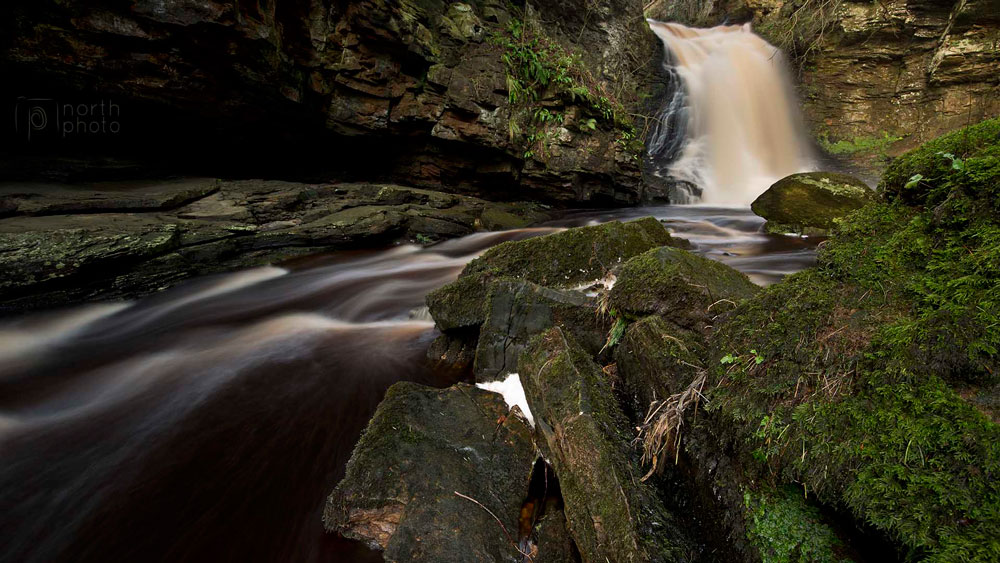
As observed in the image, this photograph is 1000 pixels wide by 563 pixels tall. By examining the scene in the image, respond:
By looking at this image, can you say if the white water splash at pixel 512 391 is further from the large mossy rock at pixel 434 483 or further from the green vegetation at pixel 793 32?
the green vegetation at pixel 793 32

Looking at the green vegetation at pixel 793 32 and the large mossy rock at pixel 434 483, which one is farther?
the green vegetation at pixel 793 32

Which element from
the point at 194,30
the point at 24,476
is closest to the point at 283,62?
the point at 194,30

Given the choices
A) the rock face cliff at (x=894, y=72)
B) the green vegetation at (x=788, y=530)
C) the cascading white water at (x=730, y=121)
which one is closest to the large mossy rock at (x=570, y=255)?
the green vegetation at (x=788, y=530)

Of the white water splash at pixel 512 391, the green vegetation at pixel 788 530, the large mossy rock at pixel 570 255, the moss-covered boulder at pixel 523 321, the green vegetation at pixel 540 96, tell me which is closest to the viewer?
the green vegetation at pixel 788 530

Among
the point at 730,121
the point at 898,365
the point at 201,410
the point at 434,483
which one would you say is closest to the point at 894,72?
the point at 730,121

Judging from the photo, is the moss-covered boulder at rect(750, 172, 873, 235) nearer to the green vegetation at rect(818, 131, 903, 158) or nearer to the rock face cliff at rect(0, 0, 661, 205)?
the rock face cliff at rect(0, 0, 661, 205)

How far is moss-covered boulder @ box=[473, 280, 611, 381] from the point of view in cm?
290

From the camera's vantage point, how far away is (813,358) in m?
1.36

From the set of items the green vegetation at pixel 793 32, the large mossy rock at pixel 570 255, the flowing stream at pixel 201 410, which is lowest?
the flowing stream at pixel 201 410

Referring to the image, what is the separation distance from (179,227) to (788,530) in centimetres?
847

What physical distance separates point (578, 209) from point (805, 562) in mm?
11864

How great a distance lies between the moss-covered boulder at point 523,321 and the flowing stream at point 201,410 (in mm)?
577

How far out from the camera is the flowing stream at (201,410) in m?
2.10

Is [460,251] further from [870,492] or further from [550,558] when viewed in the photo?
[870,492]
